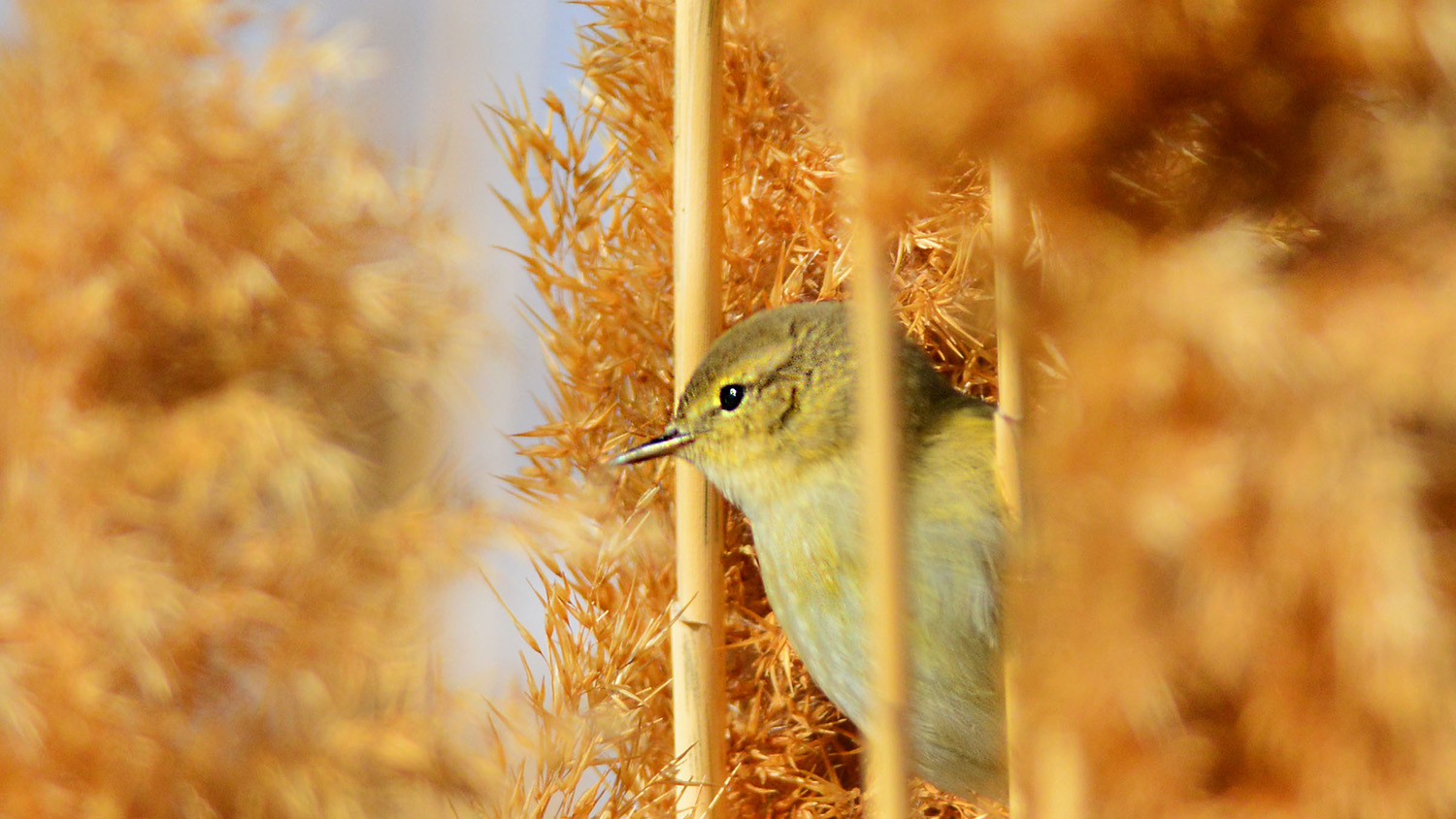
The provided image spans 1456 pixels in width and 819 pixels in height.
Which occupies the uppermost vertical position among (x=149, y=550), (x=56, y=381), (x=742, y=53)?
(x=742, y=53)

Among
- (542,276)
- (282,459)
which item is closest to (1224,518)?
(542,276)

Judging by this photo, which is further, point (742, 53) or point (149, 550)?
point (149, 550)

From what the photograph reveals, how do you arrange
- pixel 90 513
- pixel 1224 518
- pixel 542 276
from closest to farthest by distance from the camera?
pixel 1224 518, pixel 542 276, pixel 90 513

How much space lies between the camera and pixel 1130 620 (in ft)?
0.60

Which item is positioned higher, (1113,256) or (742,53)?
(742,53)

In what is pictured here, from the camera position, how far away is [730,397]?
48cm

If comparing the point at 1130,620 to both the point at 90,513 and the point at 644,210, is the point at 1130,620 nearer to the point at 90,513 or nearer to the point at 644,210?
the point at 644,210

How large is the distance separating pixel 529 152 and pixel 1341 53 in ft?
1.25

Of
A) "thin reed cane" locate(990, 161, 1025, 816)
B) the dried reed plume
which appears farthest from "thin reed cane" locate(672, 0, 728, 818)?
"thin reed cane" locate(990, 161, 1025, 816)

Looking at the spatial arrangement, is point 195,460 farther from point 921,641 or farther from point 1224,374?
point 1224,374

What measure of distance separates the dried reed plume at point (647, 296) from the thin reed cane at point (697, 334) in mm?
18

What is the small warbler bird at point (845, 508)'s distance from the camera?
1.43 ft

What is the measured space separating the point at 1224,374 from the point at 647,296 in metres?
0.35

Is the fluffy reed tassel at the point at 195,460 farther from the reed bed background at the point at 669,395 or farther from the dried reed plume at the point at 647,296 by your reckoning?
the dried reed plume at the point at 647,296
